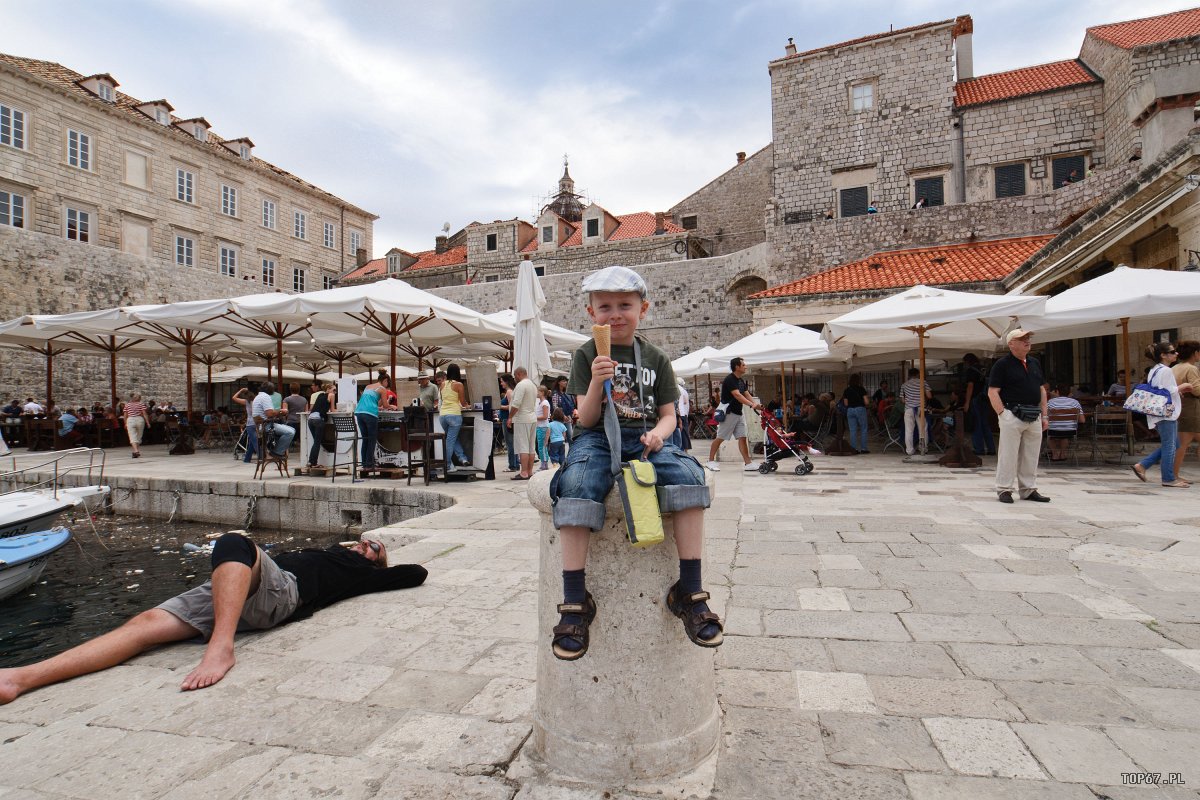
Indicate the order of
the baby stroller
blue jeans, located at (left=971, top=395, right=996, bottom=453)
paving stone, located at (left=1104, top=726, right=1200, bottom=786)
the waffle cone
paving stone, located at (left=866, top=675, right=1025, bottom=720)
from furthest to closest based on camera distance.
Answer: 1. blue jeans, located at (left=971, top=395, right=996, bottom=453)
2. the baby stroller
3. paving stone, located at (left=866, top=675, right=1025, bottom=720)
4. the waffle cone
5. paving stone, located at (left=1104, top=726, right=1200, bottom=786)

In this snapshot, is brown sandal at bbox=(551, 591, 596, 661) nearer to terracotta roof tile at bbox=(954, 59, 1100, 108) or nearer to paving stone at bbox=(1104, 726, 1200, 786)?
paving stone at bbox=(1104, 726, 1200, 786)

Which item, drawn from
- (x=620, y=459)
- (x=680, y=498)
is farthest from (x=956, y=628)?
(x=620, y=459)

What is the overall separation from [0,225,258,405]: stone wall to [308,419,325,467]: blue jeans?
18.0m

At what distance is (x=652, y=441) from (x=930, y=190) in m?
23.6

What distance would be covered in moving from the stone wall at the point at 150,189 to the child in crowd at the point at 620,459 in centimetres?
2904

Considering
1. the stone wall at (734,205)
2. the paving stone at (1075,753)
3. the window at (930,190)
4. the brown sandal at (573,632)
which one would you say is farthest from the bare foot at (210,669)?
the stone wall at (734,205)

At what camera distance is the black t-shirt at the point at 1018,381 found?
5.72 m

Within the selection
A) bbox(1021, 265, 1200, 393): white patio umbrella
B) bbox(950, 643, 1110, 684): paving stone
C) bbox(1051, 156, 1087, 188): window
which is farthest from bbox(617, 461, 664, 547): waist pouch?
bbox(1051, 156, 1087, 188): window

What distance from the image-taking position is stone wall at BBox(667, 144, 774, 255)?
101 feet

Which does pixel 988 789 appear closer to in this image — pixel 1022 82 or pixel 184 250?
pixel 1022 82

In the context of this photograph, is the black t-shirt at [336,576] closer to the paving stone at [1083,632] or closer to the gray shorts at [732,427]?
the paving stone at [1083,632]

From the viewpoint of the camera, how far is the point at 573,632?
5.71 ft

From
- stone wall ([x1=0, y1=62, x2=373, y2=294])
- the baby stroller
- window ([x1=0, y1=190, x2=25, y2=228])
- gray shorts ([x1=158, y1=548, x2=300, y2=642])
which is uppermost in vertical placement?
stone wall ([x1=0, y1=62, x2=373, y2=294])

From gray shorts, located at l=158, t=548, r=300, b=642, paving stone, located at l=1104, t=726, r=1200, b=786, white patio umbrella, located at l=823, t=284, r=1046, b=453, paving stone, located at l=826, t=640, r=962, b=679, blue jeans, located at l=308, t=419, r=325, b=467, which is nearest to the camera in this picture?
paving stone, located at l=1104, t=726, r=1200, b=786
